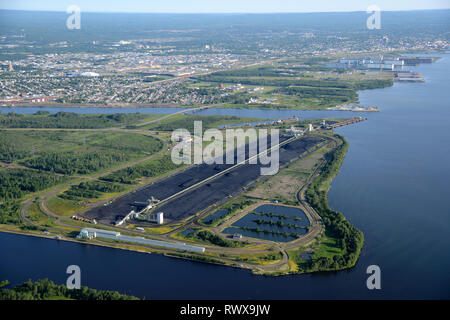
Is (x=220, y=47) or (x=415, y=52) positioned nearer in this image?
(x=415, y=52)

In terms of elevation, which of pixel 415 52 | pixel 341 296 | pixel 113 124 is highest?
pixel 415 52

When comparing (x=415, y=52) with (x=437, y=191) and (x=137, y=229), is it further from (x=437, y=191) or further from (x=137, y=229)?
(x=137, y=229)

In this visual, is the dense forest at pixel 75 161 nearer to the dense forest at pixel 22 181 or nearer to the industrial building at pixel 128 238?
the dense forest at pixel 22 181

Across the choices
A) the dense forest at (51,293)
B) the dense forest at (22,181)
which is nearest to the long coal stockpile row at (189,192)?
the dense forest at (22,181)

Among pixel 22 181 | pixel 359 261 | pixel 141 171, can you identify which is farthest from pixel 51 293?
pixel 141 171

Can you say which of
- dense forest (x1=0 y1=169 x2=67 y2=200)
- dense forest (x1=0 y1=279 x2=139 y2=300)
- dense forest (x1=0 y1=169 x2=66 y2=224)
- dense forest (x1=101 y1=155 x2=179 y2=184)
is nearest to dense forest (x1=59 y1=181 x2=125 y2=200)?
dense forest (x1=101 y1=155 x2=179 y2=184)

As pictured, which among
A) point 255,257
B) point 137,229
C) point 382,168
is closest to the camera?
point 255,257

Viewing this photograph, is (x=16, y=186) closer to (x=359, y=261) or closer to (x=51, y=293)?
(x=51, y=293)
